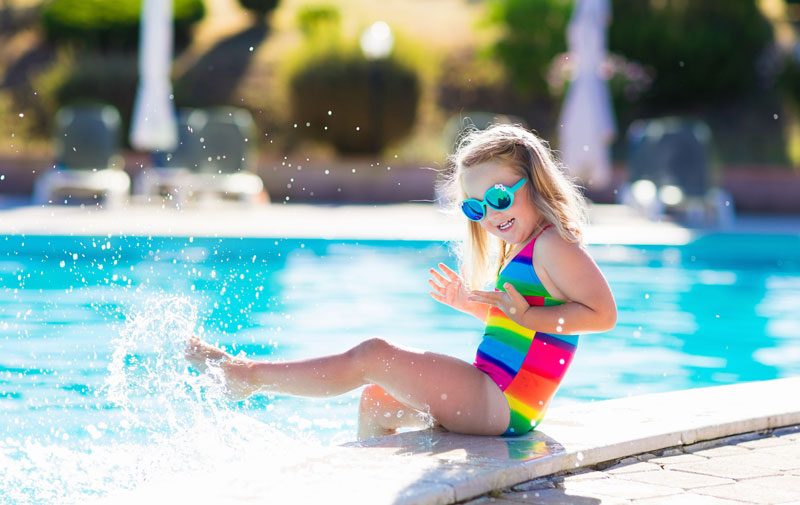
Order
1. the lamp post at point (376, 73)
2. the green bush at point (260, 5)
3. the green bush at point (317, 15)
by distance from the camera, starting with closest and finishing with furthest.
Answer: the lamp post at point (376, 73), the green bush at point (317, 15), the green bush at point (260, 5)

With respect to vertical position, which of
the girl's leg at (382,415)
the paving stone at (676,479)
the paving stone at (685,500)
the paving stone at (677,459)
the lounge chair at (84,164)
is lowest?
the paving stone at (685,500)

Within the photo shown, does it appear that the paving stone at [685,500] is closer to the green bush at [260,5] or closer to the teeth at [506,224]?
the teeth at [506,224]

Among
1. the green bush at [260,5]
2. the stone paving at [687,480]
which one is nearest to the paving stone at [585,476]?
the stone paving at [687,480]

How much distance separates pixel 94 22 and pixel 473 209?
19408 mm

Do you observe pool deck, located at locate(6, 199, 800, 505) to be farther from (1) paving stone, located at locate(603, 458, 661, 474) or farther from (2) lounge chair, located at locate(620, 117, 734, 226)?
→ (2) lounge chair, located at locate(620, 117, 734, 226)

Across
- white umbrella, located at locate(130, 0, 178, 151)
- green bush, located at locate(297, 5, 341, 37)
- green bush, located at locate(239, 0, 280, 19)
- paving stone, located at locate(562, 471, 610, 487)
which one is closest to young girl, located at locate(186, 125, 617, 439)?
paving stone, located at locate(562, 471, 610, 487)

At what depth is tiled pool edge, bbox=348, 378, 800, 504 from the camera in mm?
2658

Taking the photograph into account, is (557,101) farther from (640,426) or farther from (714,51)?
(640,426)

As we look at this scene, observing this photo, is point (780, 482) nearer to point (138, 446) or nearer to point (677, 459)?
point (677, 459)

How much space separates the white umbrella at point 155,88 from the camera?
13.7 m

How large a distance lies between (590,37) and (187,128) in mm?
5231

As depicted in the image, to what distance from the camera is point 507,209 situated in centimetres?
317

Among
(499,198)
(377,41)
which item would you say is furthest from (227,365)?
(377,41)

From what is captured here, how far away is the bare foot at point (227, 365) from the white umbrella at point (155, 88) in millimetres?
10777
